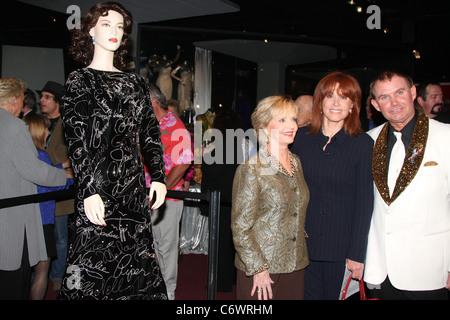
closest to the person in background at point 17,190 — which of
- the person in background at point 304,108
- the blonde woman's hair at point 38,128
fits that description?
the blonde woman's hair at point 38,128

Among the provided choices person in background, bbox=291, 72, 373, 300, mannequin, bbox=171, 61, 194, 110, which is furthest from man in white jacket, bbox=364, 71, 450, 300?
mannequin, bbox=171, 61, 194, 110

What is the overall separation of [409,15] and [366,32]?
1762mm

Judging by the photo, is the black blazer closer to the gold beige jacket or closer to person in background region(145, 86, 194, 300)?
the gold beige jacket

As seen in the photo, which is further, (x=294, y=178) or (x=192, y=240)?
(x=192, y=240)

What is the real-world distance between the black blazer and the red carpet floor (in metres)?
1.90

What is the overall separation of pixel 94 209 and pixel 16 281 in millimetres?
1359

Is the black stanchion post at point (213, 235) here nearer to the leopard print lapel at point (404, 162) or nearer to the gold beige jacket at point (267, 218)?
the gold beige jacket at point (267, 218)

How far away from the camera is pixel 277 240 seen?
1917 millimetres

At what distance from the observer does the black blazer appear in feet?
6.53

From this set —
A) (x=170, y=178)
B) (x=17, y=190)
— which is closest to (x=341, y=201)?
(x=170, y=178)

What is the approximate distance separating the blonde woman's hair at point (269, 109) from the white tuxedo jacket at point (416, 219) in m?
0.51

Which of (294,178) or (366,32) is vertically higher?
(366,32)
